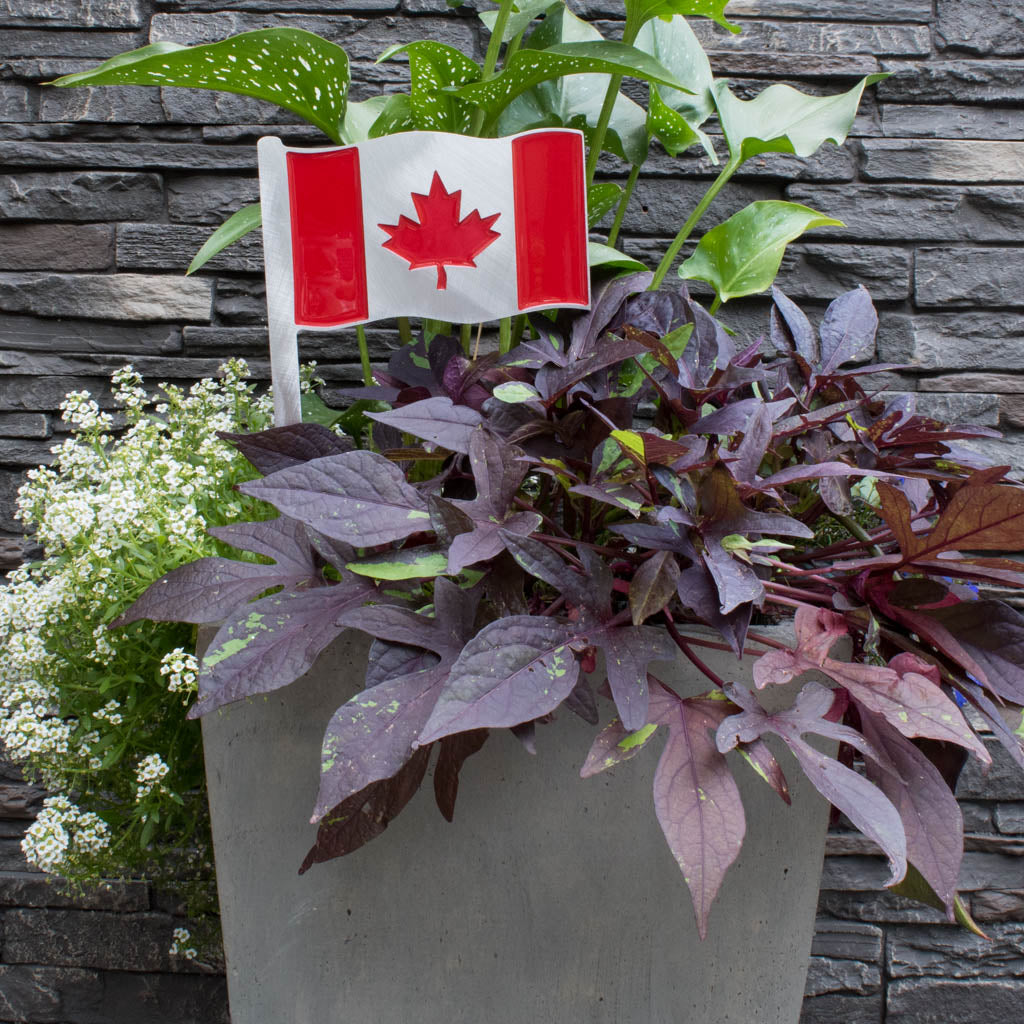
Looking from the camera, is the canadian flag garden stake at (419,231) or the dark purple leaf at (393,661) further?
the canadian flag garden stake at (419,231)

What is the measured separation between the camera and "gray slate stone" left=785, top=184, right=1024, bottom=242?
110 centimetres

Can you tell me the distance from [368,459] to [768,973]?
0.48 m

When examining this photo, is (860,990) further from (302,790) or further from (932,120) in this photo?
(932,120)

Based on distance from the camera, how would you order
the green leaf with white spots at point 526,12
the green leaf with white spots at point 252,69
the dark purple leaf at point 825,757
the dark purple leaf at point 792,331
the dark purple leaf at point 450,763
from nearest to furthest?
1. the dark purple leaf at point 825,757
2. the dark purple leaf at point 450,763
3. the green leaf with white spots at point 252,69
4. the dark purple leaf at point 792,331
5. the green leaf with white spots at point 526,12

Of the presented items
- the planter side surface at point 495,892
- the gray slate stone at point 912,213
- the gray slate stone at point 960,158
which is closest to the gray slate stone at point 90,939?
the planter side surface at point 495,892

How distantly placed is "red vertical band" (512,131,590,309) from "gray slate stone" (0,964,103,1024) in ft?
3.31

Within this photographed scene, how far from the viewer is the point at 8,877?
3.55 feet

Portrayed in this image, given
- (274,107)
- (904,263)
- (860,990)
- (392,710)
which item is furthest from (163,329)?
(860,990)

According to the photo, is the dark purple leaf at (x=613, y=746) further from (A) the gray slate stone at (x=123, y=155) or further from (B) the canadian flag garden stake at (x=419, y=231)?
(A) the gray slate stone at (x=123, y=155)

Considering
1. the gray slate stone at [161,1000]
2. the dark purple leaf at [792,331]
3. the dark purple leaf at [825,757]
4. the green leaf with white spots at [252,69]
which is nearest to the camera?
the dark purple leaf at [825,757]

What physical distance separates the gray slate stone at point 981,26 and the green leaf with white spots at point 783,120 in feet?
0.85

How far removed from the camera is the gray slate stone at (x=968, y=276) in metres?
1.10

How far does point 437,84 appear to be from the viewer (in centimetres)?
84

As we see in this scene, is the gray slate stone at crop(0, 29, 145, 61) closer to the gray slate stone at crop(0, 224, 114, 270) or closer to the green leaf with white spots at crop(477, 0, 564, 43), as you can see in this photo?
the gray slate stone at crop(0, 224, 114, 270)
